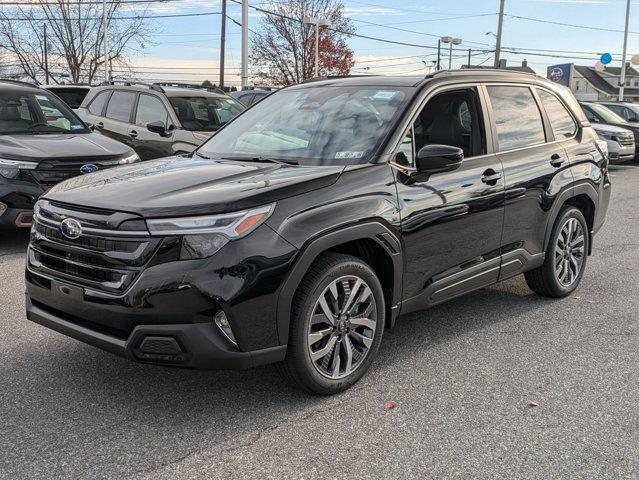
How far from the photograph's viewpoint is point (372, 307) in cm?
373

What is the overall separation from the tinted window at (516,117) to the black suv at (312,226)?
0.01m

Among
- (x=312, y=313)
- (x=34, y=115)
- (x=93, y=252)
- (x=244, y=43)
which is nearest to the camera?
(x=93, y=252)

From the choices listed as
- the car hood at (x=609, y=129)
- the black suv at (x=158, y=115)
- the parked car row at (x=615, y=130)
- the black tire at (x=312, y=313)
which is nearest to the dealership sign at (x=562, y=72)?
the parked car row at (x=615, y=130)

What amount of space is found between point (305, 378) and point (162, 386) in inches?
34.8

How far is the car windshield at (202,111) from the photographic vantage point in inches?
392

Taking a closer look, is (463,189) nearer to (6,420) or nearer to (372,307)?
(372,307)

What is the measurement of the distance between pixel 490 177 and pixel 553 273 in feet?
4.34

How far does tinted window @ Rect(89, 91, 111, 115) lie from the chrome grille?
7926mm

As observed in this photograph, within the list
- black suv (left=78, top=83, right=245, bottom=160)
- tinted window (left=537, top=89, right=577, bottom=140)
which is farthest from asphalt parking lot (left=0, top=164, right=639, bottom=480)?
black suv (left=78, top=83, right=245, bottom=160)

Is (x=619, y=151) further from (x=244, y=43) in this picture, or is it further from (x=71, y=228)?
(x=71, y=228)

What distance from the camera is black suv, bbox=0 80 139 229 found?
6.59 meters

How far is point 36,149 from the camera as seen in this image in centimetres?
690

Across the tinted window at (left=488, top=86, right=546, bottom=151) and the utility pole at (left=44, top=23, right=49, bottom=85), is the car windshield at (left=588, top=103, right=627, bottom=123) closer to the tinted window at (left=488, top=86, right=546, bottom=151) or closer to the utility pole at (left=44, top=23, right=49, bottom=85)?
the tinted window at (left=488, top=86, right=546, bottom=151)

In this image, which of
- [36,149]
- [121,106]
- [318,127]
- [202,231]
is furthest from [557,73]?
[202,231]
